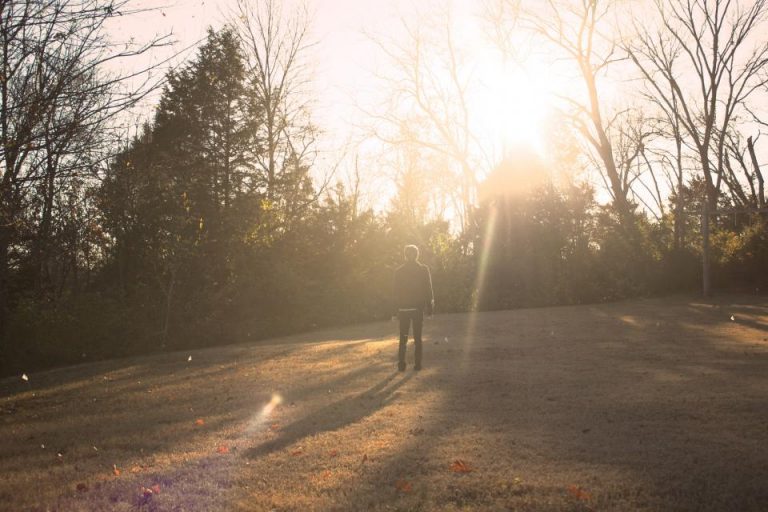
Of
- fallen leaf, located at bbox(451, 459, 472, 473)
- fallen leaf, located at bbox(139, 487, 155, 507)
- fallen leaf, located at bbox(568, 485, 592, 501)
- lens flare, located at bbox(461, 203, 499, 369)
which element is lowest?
fallen leaf, located at bbox(139, 487, 155, 507)

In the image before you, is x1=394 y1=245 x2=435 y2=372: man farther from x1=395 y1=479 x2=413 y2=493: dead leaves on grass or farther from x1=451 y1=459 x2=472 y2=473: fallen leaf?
x1=395 y1=479 x2=413 y2=493: dead leaves on grass

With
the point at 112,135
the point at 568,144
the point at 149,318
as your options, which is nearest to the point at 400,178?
the point at 568,144

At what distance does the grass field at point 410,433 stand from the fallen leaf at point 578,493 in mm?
42

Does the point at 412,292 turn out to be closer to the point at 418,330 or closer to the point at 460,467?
the point at 418,330

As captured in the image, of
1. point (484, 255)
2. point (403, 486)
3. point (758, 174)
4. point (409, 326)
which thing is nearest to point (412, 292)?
point (409, 326)

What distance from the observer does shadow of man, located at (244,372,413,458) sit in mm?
7070

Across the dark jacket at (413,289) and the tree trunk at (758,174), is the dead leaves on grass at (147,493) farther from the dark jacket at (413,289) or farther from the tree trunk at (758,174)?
the tree trunk at (758,174)

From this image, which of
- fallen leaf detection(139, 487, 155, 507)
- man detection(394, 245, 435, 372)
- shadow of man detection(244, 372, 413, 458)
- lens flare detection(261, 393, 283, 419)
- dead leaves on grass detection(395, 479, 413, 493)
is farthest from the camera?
man detection(394, 245, 435, 372)

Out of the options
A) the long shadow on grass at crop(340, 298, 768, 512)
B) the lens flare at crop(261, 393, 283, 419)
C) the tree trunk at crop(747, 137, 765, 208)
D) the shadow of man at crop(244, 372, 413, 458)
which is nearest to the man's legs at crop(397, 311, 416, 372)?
the long shadow on grass at crop(340, 298, 768, 512)

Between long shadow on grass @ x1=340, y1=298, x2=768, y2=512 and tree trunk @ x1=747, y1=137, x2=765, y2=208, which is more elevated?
tree trunk @ x1=747, y1=137, x2=765, y2=208

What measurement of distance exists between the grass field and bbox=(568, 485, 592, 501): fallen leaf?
4 centimetres

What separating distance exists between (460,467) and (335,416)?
117 inches

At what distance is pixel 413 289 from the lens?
454 inches

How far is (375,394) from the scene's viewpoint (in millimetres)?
9930
